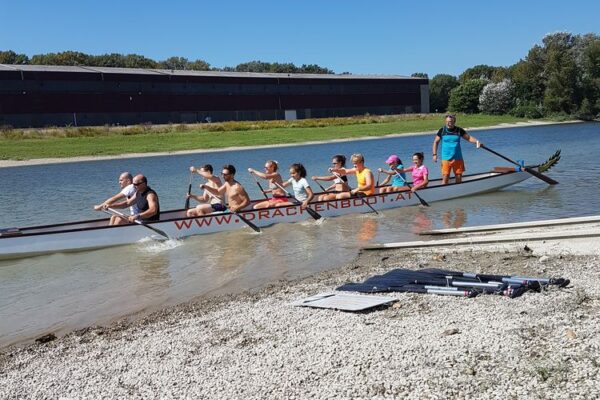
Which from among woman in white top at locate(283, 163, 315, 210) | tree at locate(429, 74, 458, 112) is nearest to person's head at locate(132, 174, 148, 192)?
woman in white top at locate(283, 163, 315, 210)

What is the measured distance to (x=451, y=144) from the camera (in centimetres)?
1681

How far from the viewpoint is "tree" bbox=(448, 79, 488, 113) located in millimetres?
85938

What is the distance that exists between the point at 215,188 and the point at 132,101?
181 ft

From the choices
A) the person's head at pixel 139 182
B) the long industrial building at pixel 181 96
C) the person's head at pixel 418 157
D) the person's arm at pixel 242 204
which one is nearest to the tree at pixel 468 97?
the long industrial building at pixel 181 96

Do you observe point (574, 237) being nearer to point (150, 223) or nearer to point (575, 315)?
point (575, 315)

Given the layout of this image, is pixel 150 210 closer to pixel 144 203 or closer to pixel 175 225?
pixel 144 203

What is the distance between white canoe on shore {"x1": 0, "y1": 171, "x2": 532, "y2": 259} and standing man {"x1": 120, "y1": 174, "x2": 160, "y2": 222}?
0.22 m

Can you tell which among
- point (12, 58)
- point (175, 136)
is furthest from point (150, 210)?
point (12, 58)

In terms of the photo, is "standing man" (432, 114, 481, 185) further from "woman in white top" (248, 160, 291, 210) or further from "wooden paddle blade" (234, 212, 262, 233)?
"wooden paddle blade" (234, 212, 262, 233)

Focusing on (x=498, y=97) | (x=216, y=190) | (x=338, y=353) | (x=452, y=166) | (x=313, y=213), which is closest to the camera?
(x=338, y=353)

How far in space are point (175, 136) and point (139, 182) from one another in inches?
1613

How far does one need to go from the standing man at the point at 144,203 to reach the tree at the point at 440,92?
3467 inches

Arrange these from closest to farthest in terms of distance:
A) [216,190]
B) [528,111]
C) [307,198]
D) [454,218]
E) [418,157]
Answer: [216,190] → [307,198] → [454,218] → [418,157] → [528,111]

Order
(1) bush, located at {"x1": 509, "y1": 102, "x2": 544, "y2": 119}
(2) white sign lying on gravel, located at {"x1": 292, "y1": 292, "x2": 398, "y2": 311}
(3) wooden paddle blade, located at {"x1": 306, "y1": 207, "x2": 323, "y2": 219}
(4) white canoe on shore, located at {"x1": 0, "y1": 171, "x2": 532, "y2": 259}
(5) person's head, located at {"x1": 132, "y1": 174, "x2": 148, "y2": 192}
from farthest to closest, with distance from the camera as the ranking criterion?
(1) bush, located at {"x1": 509, "y1": 102, "x2": 544, "y2": 119} → (3) wooden paddle blade, located at {"x1": 306, "y1": 207, "x2": 323, "y2": 219} → (5) person's head, located at {"x1": 132, "y1": 174, "x2": 148, "y2": 192} → (4) white canoe on shore, located at {"x1": 0, "y1": 171, "x2": 532, "y2": 259} → (2) white sign lying on gravel, located at {"x1": 292, "y1": 292, "x2": 398, "y2": 311}
